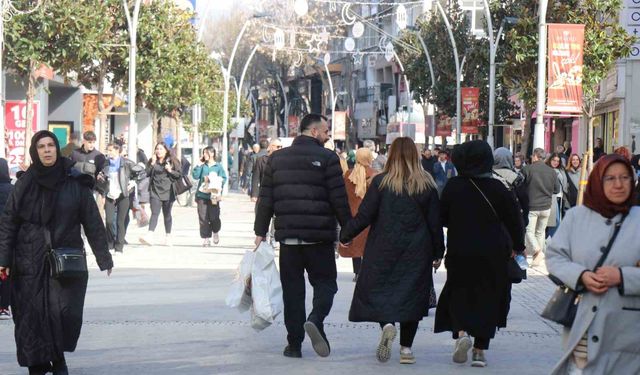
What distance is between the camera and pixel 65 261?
9.26 m

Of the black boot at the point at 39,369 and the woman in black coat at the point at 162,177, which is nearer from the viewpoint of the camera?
the black boot at the point at 39,369

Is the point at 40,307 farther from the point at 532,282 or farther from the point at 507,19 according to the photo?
the point at 507,19

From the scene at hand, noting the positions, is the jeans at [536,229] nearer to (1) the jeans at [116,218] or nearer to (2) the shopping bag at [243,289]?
(1) the jeans at [116,218]

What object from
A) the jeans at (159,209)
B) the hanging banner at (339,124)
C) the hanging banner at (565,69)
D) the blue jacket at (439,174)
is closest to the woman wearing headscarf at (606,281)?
the jeans at (159,209)

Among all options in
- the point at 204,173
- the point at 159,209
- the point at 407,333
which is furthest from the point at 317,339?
the point at 204,173

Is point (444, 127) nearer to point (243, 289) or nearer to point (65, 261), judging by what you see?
point (243, 289)

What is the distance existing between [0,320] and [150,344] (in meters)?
2.23

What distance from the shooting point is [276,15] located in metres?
79.8

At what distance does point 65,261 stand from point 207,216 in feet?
49.5

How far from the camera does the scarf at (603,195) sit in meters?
6.59

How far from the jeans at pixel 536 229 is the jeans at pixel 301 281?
34.5 ft

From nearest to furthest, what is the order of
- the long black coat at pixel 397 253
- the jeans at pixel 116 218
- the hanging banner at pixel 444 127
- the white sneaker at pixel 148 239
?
the long black coat at pixel 397 253 < the jeans at pixel 116 218 < the white sneaker at pixel 148 239 < the hanging banner at pixel 444 127

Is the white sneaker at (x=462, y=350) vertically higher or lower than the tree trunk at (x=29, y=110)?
lower

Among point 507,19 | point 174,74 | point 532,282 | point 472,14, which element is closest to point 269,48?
point 472,14
